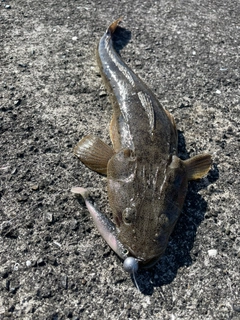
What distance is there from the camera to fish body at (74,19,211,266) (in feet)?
9.49

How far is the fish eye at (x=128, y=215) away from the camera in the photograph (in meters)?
2.92

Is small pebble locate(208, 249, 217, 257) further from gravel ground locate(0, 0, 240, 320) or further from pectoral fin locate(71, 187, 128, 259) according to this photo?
pectoral fin locate(71, 187, 128, 259)

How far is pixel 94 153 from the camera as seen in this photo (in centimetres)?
360

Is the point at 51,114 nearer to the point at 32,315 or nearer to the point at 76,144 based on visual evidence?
the point at 76,144

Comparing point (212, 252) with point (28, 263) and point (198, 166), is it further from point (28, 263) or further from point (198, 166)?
point (28, 263)

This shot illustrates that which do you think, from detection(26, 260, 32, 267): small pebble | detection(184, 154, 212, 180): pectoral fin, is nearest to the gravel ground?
detection(26, 260, 32, 267): small pebble

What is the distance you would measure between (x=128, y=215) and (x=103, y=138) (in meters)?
1.23

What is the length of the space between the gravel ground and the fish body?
177 millimetres

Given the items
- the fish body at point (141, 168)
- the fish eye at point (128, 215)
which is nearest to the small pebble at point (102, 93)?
the fish body at point (141, 168)

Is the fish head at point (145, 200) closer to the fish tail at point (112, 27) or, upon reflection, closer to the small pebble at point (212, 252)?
the small pebble at point (212, 252)

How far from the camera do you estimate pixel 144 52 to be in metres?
5.12

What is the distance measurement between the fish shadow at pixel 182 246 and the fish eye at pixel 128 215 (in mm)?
375

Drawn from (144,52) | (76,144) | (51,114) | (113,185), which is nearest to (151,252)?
(113,185)

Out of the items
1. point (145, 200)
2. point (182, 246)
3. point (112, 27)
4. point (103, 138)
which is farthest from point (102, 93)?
point (182, 246)
